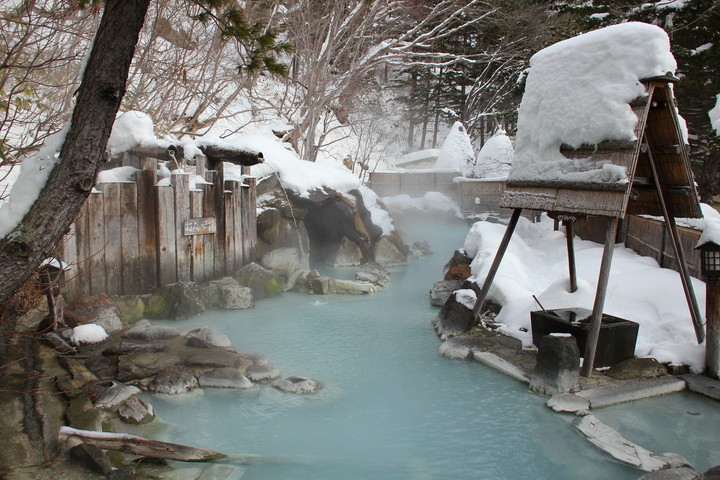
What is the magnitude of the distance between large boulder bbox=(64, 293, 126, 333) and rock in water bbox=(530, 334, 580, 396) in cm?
481

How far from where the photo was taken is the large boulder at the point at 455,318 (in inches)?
251

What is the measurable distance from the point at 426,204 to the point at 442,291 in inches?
568

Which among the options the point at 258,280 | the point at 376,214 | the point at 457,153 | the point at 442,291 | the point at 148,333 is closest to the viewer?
the point at 148,333

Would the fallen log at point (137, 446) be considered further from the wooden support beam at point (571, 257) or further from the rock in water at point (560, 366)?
the wooden support beam at point (571, 257)

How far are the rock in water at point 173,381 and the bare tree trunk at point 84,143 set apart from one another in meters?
2.71

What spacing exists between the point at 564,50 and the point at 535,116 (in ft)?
2.37

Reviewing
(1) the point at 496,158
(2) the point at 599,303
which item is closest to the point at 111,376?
(2) the point at 599,303

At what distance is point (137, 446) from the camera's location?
335 centimetres

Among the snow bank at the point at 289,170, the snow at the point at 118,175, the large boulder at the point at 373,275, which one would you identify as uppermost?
the snow bank at the point at 289,170

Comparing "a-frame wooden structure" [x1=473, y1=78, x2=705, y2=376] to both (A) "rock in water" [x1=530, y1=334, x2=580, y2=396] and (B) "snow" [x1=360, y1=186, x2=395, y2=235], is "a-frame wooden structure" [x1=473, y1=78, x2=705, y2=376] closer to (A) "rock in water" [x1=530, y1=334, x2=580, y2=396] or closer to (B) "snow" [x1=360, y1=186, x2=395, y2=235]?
(A) "rock in water" [x1=530, y1=334, x2=580, y2=396]

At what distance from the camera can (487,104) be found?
2875 centimetres

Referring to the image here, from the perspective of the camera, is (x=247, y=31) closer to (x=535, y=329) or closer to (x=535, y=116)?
(x=535, y=116)

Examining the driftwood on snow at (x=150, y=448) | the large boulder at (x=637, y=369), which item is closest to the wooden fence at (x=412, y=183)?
the large boulder at (x=637, y=369)

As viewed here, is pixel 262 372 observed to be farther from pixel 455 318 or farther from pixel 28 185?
pixel 28 185
